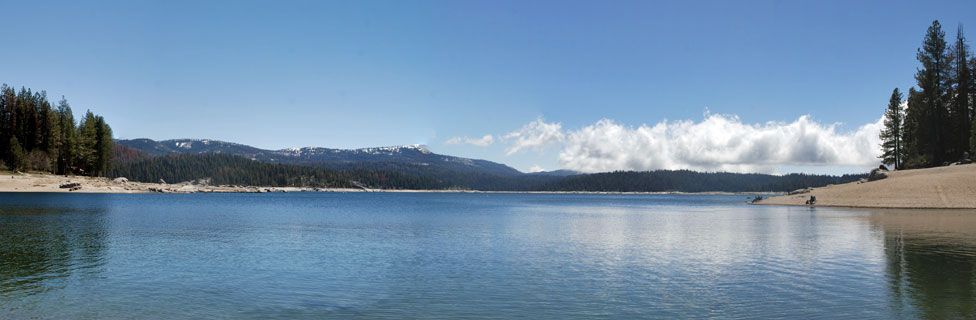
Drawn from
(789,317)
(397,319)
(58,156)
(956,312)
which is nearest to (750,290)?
(789,317)

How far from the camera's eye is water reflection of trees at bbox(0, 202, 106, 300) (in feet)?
67.4

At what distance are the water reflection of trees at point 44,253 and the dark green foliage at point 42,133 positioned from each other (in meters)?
117

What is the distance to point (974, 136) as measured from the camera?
9050cm

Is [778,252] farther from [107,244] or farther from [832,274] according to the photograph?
[107,244]

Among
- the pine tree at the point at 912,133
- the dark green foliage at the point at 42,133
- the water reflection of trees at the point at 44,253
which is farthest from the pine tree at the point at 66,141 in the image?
the pine tree at the point at 912,133

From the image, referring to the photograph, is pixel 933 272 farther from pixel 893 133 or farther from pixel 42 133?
pixel 42 133

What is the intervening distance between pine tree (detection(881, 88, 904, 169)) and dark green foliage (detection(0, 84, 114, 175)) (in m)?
193

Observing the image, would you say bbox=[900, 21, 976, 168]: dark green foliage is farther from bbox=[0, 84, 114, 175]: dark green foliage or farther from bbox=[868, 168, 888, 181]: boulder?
bbox=[0, 84, 114, 175]: dark green foliage

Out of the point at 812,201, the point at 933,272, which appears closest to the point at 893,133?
the point at 812,201

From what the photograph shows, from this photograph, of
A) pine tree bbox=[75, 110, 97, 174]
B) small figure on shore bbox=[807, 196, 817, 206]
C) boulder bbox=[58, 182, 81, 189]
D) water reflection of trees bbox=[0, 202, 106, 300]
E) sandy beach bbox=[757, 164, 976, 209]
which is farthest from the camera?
pine tree bbox=[75, 110, 97, 174]

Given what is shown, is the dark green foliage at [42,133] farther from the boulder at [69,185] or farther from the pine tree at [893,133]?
the pine tree at [893,133]

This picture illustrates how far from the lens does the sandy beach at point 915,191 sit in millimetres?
73125

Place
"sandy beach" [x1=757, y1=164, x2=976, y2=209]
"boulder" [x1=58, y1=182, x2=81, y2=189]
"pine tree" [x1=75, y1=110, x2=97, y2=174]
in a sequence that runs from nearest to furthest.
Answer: "sandy beach" [x1=757, y1=164, x2=976, y2=209] < "boulder" [x1=58, y1=182, x2=81, y2=189] < "pine tree" [x1=75, y1=110, x2=97, y2=174]

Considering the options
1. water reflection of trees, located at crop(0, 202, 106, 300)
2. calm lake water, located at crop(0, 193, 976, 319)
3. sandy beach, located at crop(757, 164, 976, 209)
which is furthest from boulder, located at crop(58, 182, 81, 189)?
sandy beach, located at crop(757, 164, 976, 209)
